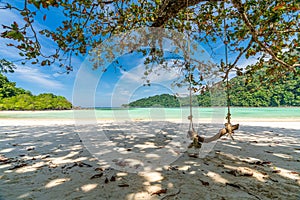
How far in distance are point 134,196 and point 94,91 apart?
3.49 meters

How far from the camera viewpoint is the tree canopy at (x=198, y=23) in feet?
5.64

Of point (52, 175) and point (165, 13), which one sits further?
point (165, 13)

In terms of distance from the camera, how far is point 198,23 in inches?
118

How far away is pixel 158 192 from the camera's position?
1.43 metres

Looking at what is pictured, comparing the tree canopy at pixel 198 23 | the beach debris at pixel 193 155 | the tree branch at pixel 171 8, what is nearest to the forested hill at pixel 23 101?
the tree canopy at pixel 198 23

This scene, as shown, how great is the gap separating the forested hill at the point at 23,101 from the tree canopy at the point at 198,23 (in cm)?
3551

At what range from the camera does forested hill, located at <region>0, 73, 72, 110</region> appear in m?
30.0

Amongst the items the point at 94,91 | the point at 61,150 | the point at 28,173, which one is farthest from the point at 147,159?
the point at 94,91

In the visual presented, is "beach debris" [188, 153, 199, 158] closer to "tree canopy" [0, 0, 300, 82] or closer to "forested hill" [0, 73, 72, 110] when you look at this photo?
"tree canopy" [0, 0, 300, 82]

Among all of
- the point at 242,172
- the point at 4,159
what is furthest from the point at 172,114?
the point at 4,159

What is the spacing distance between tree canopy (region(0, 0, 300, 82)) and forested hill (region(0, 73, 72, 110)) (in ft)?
117

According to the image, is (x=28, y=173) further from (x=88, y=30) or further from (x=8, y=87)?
(x=8, y=87)

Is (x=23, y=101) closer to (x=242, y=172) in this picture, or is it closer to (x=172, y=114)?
(x=172, y=114)

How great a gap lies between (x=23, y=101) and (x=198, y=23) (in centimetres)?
A: 3873
